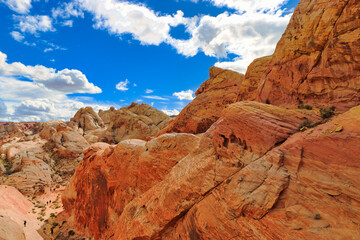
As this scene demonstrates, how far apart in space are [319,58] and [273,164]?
10.2m

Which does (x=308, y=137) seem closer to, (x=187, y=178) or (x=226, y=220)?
(x=226, y=220)

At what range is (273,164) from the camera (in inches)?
316

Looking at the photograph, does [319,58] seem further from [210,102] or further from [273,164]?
[210,102]

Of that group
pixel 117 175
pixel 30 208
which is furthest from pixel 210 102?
pixel 30 208

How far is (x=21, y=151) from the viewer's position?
1790 inches

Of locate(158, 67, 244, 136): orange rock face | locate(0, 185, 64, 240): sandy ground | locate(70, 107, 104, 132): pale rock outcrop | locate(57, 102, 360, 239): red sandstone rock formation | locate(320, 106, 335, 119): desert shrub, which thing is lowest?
locate(0, 185, 64, 240): sandy ground

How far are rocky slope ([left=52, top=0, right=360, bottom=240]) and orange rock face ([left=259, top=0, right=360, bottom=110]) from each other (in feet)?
0.21

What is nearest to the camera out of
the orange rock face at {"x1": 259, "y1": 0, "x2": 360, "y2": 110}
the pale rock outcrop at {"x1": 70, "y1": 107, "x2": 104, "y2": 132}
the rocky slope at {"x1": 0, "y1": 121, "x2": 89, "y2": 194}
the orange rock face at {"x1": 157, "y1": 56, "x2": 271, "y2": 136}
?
the orange rock face at {"x1": 259, "y1": 0, "x2": 360, "y2": 110}

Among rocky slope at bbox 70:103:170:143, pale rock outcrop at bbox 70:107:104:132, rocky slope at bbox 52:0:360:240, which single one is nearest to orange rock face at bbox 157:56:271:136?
rocky slope at bbox 52:0:360:240

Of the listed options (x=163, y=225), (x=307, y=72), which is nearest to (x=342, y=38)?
(x=307, y=72)

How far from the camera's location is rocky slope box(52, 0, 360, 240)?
21.9ft

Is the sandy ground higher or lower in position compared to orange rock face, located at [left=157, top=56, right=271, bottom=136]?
Result: lower

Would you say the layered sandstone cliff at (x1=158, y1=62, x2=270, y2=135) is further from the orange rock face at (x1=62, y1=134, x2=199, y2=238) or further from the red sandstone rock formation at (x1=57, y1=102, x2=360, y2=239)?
the red sandstone rock formation at (x1=57, y1=102, x2=360, y2=239)

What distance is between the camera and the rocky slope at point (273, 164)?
669 cm
